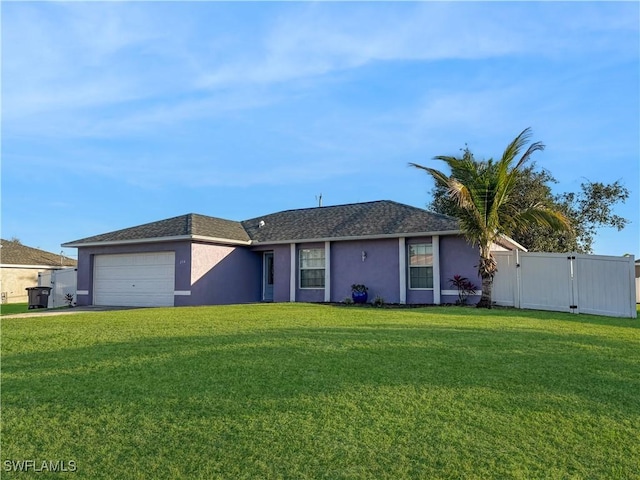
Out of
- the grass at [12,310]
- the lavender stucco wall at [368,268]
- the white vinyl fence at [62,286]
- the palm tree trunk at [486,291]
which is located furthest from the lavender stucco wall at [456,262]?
the white vinyl fence at [62,286]

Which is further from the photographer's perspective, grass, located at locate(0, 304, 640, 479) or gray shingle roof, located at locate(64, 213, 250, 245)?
gray shingle roof, located at locate(64, 213, 250, 245)

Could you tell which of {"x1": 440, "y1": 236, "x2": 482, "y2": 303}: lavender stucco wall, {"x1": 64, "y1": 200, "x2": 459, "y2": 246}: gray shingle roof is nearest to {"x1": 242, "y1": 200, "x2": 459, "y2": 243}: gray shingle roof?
{"x1": 64, "y1": 200, "x2": 459, "y2": 246}: gray shingle roof

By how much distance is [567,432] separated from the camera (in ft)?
13.1

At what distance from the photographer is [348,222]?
1922cm

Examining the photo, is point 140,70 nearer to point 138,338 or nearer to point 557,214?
point 138,338

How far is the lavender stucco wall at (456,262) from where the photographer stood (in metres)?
Result: 15.5

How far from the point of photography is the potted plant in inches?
677

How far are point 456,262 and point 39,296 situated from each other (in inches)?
735

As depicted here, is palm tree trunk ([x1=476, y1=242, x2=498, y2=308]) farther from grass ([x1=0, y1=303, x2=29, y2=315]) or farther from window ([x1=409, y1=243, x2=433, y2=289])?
grass ([x1=0, y1=303, x2=29, y2=315])

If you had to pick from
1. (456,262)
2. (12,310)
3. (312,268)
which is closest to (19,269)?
(12,310)

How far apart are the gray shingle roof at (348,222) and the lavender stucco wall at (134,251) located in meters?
3.55

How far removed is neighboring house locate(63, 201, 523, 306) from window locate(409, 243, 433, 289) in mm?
37

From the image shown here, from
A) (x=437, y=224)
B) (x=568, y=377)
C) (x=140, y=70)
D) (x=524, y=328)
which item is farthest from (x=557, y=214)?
(x=140, y=70)

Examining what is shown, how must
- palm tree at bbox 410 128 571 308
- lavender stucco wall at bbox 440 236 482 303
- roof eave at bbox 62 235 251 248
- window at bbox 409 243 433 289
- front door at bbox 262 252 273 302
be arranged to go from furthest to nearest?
front door at bbox 262 252 273 302 < roof eave at bbox 62 235 251 248 < window at bbox 409 243 433 289 < lavender stucco wall at bbox 440 236 482 303 < palm tree at bbox 410 128 571 308
